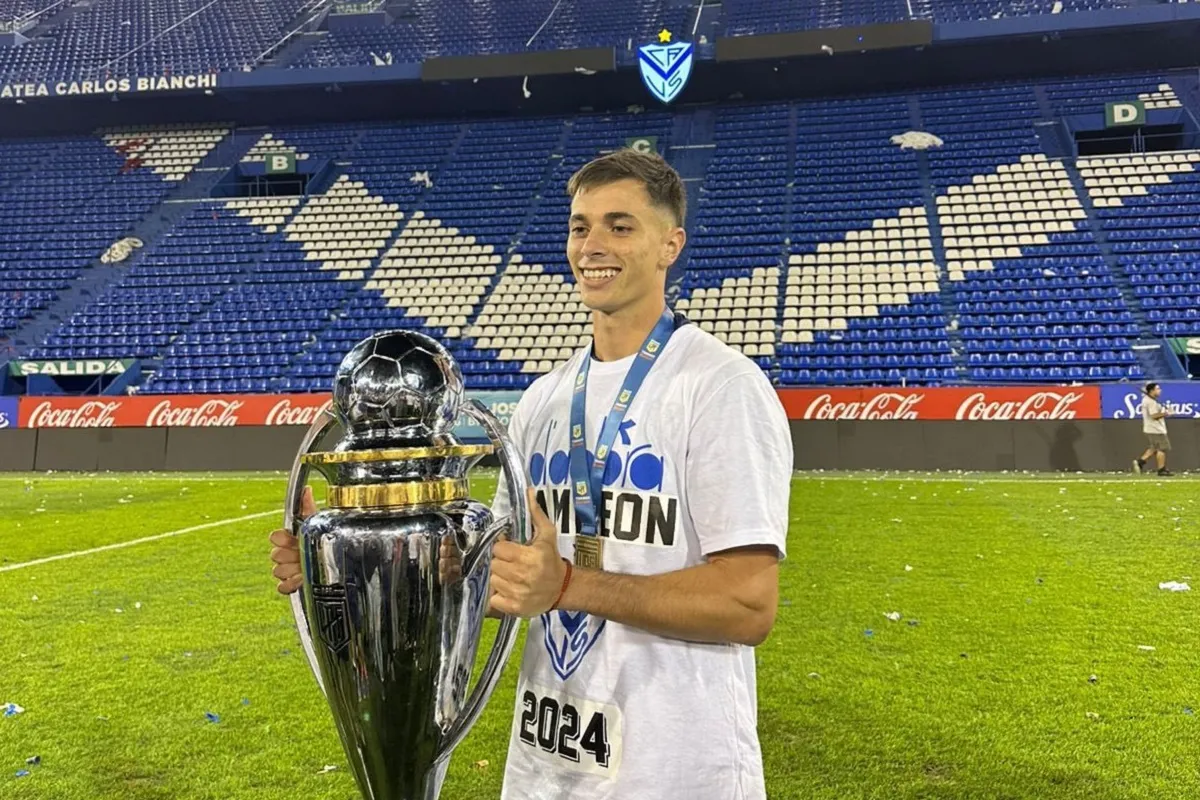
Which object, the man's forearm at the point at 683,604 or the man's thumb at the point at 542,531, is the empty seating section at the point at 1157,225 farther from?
the man's thumb at the point at 542,531

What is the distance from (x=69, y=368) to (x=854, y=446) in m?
15.8

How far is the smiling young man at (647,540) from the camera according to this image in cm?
131

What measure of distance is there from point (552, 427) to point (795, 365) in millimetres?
15560

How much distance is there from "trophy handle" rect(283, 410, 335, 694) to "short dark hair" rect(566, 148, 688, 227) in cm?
61

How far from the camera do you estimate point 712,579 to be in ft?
4.25

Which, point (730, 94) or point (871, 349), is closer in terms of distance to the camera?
point (871, 349)

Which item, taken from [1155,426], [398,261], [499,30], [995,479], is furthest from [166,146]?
[1155,426]

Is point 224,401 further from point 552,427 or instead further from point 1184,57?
point 1184,57

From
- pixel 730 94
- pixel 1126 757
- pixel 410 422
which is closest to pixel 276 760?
pixel 410 422

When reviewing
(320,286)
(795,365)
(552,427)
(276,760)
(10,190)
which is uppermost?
(10,190)

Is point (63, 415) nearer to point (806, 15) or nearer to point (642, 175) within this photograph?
point (642, 175)

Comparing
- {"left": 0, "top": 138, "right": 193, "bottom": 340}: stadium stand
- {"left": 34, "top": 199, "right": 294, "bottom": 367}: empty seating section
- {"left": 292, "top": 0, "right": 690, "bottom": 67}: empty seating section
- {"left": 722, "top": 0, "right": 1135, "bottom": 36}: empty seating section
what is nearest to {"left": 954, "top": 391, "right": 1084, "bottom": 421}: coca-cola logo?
{"left": 722, "top": 0, "right": 1135, "bottom": 36}: empty seating section

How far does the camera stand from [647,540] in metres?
1.42

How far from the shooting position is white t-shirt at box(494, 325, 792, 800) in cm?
135
